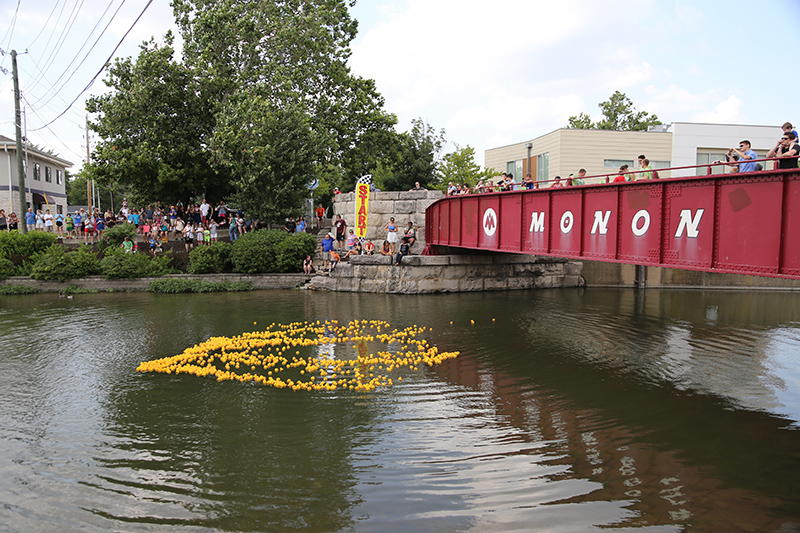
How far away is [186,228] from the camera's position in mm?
27062

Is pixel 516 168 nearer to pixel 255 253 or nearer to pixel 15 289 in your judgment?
pixel 255 253

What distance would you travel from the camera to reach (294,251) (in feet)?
85.6

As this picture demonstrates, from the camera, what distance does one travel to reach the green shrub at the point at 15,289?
76.4 feet

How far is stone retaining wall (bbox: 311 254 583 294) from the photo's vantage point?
78.3 ft

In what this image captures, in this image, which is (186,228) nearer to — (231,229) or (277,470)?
(231,229)

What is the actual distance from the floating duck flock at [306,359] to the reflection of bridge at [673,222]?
204 inches

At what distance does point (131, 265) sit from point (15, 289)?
4.78 metres

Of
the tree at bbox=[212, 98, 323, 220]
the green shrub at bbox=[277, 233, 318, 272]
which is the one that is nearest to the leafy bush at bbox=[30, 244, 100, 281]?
the tree at bbox=[212, 98, 323, 220]

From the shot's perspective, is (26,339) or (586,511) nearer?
(586,511)

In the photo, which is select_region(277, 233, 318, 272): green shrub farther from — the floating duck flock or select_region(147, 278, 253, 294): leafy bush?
the floating duck flock

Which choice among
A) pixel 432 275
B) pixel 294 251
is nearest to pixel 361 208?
A: pixel 294 251

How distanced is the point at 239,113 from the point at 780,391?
83.9 ft

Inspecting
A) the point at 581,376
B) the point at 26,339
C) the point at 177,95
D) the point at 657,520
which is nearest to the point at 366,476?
the point at 657,520

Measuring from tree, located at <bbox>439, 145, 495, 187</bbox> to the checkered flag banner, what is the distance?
18386 millimetres
